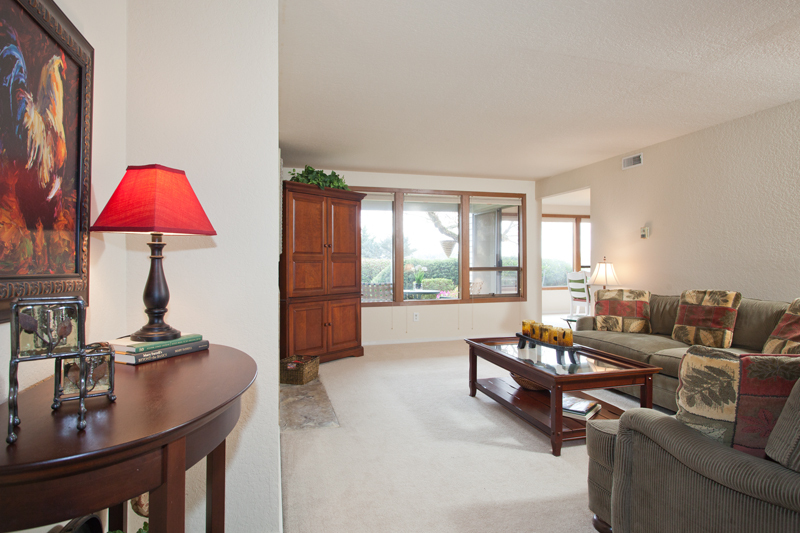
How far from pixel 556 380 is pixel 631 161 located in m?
3.62

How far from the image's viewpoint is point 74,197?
1.21m

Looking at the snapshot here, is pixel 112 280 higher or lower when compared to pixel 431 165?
lower

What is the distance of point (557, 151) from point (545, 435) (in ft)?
11.4

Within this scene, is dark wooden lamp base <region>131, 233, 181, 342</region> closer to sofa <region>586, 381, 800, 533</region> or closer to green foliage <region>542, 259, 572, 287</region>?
sofa <region>586, 381, 800, 533</region>

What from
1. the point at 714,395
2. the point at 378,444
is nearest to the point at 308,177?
the point at 378,444

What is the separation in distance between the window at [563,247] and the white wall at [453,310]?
302cm

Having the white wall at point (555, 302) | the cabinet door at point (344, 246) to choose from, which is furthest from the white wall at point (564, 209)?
the cabinet door at point (344, 246)

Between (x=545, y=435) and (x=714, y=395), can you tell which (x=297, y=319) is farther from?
(x=714, y=395)

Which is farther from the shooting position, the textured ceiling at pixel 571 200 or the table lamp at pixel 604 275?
the textured ceiling at pixel 571 200

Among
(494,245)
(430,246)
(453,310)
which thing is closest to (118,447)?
(430,246)

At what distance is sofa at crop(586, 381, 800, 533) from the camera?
40.6 inches

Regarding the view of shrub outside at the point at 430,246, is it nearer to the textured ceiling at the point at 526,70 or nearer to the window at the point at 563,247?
the textured ceiling at the point at 526,70

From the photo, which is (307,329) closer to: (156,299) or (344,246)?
(344,246)

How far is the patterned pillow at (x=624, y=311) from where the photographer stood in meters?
4.06
